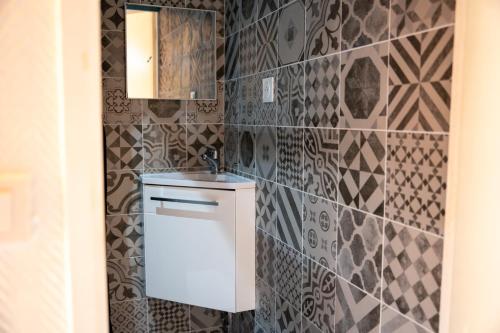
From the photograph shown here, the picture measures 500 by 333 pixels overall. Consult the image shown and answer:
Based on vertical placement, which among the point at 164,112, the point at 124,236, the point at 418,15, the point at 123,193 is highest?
the point at 418,15

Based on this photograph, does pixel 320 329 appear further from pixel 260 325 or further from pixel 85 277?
pixel 85 277

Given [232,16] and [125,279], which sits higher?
[232,16]

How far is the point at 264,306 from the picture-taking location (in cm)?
223

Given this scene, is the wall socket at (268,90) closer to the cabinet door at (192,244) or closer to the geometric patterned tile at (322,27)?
the geometric patterned tile at (322,27)

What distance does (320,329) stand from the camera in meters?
1.69

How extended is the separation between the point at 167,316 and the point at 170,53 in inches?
63.4

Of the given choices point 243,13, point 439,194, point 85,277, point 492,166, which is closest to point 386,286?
point 439,194

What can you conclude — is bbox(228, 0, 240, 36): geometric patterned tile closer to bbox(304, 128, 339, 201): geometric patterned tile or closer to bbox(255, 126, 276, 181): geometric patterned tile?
bbox(255, 126, 276, 181): geometric patterned tile

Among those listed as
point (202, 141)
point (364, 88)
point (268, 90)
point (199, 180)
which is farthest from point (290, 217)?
point (202, 141)

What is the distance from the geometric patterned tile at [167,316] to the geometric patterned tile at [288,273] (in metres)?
0.93

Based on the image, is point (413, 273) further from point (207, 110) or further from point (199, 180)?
point (207, 110)

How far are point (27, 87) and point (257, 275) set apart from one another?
185 cm

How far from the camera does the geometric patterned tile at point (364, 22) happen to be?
1.30m

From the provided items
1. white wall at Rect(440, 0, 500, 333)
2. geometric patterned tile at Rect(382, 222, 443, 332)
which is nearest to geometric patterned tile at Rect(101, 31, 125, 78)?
geometric patterned tile at Rect(382, 222, 443, 332)
